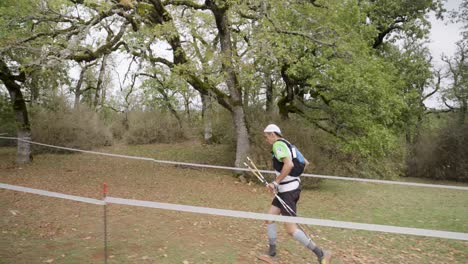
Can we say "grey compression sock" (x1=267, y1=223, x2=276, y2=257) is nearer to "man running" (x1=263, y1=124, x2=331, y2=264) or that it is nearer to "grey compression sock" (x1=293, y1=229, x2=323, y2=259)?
"man running" (x1=263, y1=124, x2=331, y2=264)

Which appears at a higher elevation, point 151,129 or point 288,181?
point 151,129

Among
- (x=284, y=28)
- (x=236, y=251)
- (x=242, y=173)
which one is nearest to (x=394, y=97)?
(x=284, y=28)

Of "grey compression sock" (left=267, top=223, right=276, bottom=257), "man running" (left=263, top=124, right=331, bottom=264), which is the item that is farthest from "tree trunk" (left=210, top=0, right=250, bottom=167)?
"man running" (left=263, top=124, right=331, bottom=264)

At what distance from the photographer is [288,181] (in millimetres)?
5352

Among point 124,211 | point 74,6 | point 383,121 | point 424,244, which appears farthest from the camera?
point 74,6

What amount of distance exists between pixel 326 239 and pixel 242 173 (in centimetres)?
672

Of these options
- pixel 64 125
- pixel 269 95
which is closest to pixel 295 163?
pixel 269 95

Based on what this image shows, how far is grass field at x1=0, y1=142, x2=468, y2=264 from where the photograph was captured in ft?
18.9

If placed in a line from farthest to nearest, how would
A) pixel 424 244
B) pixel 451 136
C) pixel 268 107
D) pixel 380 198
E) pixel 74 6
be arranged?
1. pixel 451 136
2. pixel 268 107
3. pixel 74 6
4. pixel 380 198
5. pixel 424 244

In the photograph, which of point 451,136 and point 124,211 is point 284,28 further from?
point 451,136

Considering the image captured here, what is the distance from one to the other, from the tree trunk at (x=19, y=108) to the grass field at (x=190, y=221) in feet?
2.11

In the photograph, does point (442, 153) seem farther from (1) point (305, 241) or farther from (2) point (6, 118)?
(2) point (6, 118)

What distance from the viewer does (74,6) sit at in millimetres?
14320

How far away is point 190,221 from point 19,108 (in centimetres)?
998
